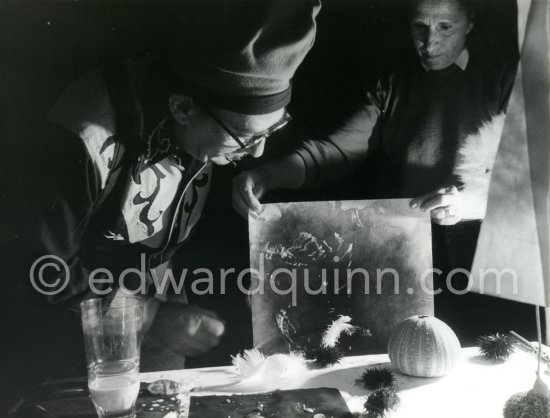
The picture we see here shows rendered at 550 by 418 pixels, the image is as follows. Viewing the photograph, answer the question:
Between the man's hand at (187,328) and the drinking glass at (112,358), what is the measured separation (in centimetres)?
20

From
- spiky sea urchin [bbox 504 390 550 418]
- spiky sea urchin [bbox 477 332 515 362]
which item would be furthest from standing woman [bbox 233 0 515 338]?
spiky sea urchin [bbox 504 390 550 418]

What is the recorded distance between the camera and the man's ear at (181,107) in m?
1.24

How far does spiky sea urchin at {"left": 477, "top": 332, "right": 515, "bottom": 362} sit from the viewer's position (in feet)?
4.33

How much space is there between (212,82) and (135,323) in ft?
1.73

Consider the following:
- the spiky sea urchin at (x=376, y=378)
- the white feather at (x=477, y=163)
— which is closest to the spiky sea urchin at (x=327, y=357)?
the spiky sea urchin at (x=376, y=378)

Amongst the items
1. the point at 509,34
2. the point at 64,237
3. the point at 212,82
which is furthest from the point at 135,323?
the point at 509,34

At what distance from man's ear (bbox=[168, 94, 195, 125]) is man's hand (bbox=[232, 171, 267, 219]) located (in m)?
0.18

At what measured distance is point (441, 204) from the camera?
1.38m

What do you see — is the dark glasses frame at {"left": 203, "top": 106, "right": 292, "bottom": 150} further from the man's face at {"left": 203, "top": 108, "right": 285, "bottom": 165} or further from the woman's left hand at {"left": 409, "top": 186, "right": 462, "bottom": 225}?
the woman's left hand at {"left": 409, "top": 186, "right": 462, "bottom": 225}

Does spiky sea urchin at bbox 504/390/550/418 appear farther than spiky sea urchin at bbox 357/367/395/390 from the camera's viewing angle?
No

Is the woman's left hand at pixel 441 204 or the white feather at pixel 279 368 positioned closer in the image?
the white feather at pixel 279 368

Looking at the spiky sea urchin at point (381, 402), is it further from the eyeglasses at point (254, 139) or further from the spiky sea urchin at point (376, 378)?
the eyeglasses at point (254, 139)

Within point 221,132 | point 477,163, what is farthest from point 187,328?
point 477,163

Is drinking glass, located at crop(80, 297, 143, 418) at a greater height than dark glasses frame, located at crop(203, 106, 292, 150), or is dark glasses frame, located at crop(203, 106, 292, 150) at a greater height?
dark glasses frame, located at crop(203, 106, 292, 150)
